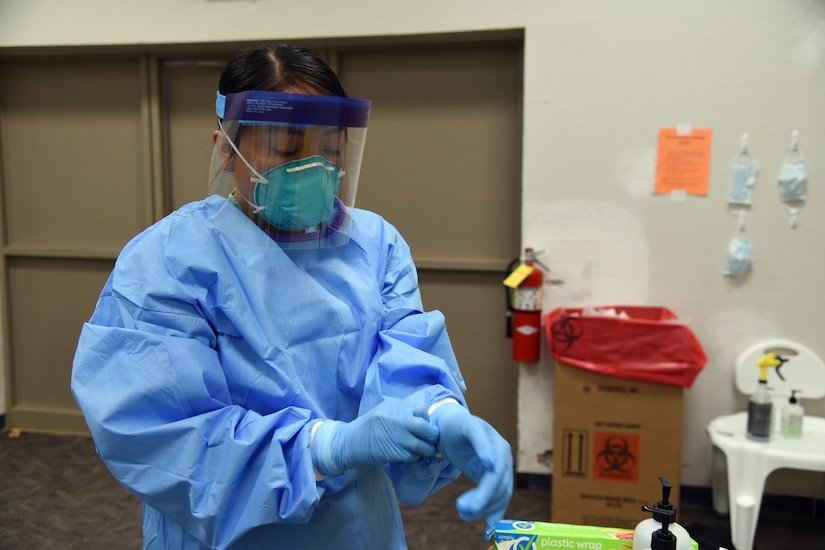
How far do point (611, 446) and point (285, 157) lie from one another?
1936mm

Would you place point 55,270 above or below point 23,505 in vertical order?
above

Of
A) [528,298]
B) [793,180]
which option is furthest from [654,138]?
[528,298]

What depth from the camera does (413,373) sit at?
100cm

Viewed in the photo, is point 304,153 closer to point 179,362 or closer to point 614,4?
point 179,362

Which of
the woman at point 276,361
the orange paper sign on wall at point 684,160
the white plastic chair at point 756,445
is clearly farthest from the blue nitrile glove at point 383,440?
the orange paper sign on wall at point 684,160

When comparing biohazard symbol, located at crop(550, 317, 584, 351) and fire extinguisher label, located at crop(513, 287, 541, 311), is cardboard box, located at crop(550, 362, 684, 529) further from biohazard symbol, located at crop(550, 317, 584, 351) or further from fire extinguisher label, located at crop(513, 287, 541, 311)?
fire extinguisher label, located at crop(513, 287, 541, 311)

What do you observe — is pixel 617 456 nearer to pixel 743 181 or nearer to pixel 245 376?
pixel 743 181

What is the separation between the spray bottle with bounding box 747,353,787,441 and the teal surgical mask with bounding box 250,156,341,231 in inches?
79.5

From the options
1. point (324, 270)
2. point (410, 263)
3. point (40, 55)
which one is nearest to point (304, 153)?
point (324, 270)

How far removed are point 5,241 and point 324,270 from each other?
3.11 m

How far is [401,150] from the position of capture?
3.03 metres

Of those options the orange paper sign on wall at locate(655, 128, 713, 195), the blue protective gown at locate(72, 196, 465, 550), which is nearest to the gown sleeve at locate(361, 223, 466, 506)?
the blue protective gown at locate(72, 196, 465, 550)

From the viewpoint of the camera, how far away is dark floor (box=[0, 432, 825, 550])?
7.98 ft

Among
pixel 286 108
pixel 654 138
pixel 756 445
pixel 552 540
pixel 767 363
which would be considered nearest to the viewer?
pixel 286 108
